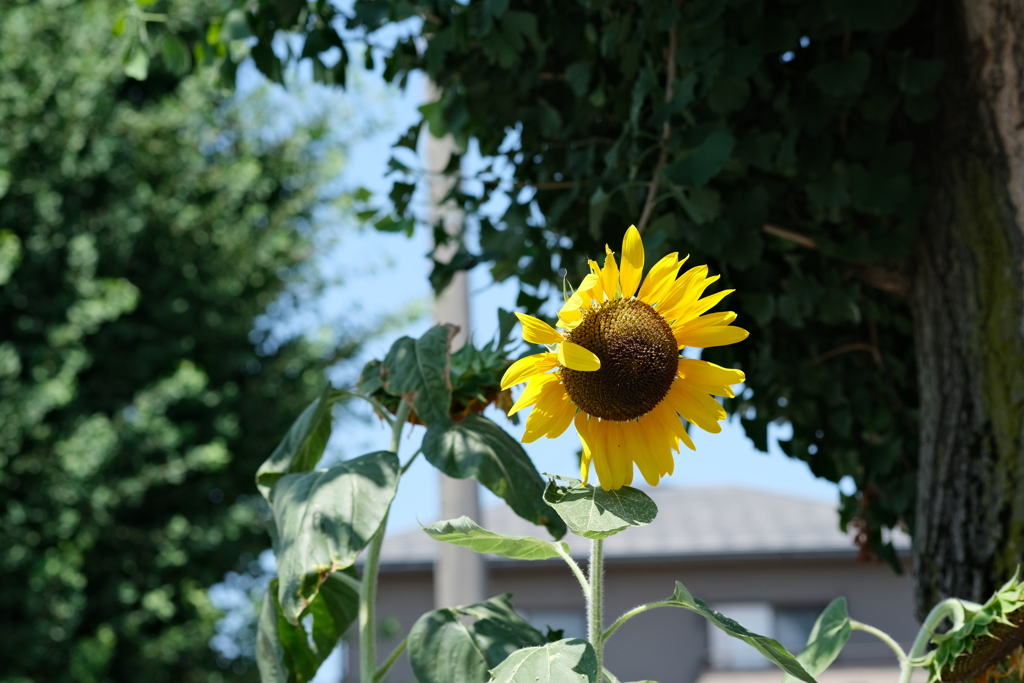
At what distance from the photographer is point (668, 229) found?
152 centimetres

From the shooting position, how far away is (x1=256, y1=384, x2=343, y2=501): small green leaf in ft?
3.78

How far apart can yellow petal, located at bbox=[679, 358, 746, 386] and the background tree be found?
2.10 feet

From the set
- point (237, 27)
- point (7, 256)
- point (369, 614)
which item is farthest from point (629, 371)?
point (7, 256)

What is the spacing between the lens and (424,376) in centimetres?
107

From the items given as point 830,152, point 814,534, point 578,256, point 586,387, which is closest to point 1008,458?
point 830,152

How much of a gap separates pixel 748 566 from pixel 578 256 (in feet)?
27.3

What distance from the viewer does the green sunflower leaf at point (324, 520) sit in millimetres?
→ 917

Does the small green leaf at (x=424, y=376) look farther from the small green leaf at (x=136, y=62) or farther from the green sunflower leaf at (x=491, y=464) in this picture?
the small green leaf at (x=136, y=62)

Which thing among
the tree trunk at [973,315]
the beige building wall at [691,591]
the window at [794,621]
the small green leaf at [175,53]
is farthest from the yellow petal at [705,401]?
A: the window at [794,621]

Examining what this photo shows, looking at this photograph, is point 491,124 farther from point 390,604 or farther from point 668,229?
point 390,604

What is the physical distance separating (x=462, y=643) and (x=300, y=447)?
13.1 inches

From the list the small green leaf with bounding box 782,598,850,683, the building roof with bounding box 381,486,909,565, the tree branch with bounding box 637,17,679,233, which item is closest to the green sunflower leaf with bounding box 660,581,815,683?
the small green leaf with bounding box 782,598,850,683

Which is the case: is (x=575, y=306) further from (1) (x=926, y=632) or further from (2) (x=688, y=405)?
(1) (x=926, y=632)

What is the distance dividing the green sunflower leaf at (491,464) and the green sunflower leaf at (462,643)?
0.44 ft
